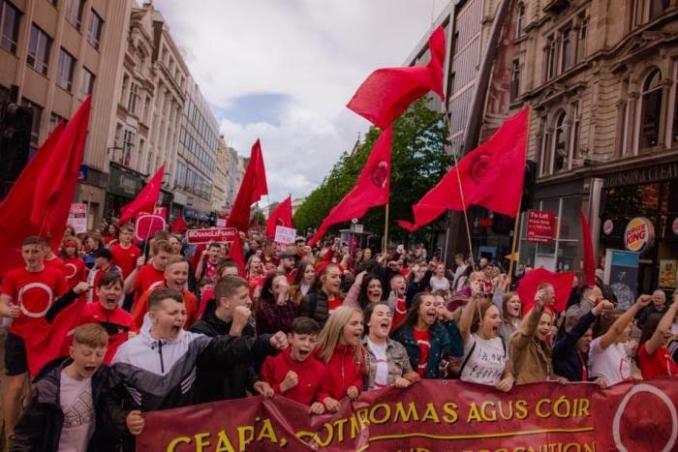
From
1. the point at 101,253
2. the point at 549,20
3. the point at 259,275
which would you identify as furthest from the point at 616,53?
the point at 101,253

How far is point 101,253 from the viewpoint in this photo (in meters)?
6.91

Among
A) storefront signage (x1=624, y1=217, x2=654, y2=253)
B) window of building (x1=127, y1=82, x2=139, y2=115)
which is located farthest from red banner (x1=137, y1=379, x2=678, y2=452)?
window of building (x1=127, y1=82, x2=139, y2=115)

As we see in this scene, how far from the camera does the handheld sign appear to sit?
10.2m

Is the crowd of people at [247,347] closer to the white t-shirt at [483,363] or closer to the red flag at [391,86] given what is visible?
the white t-shirt at [483,363]

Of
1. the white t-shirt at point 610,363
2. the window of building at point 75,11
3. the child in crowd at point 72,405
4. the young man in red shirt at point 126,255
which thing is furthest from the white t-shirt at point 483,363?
the window of building at point 75,11

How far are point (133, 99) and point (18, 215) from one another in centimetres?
3232

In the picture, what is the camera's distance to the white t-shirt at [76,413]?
3080 mm

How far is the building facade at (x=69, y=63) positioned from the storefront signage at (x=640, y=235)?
15866 millimetres

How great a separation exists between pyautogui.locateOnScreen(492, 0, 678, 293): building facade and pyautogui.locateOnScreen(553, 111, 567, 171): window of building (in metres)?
0.04

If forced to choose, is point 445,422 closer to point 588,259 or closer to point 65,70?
point 588,259

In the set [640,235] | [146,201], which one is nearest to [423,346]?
[146,201]

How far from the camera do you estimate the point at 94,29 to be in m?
26.6

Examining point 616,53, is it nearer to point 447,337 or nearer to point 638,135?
point 638,135

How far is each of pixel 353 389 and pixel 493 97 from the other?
1017 cm
